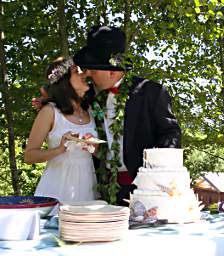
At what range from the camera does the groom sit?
238cm

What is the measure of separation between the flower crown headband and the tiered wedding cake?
81cm

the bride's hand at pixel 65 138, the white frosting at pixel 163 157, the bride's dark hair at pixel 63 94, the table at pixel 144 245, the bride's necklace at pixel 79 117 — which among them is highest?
the bride's dark hair at pixel 63 94

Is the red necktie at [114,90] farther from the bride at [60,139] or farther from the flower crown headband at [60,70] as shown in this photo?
the flower crown headband at [60,70]

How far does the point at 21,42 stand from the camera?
4863mm

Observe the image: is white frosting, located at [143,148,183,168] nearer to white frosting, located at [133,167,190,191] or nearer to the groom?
white frosting, located at [133,167,190,191]

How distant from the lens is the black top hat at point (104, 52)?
7.79 ft

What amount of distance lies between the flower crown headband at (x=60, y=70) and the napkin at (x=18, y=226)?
109 centimetres

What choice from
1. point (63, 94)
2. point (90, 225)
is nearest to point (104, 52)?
point (63, 94)

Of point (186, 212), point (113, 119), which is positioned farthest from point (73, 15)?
point (186, 212)

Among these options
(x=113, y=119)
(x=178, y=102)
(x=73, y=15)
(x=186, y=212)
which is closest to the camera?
(x=186, y=212)

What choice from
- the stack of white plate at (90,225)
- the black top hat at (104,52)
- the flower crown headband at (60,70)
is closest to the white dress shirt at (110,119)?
the black top hat at (104,52)

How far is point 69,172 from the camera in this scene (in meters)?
2.56

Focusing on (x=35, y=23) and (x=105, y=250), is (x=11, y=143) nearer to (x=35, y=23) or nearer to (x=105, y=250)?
(x=35, y=23)

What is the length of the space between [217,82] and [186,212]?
4.16m
